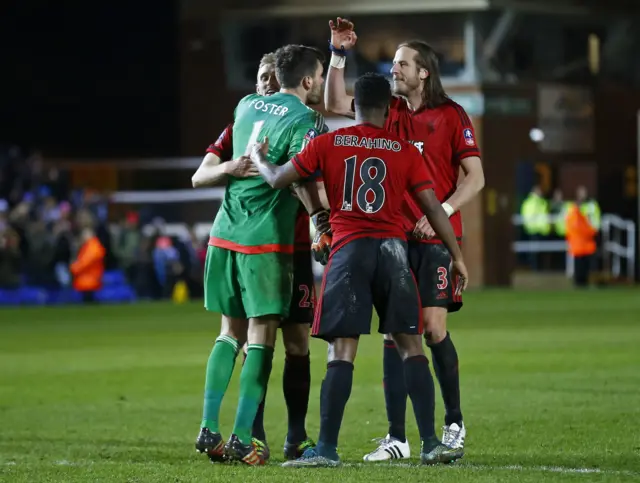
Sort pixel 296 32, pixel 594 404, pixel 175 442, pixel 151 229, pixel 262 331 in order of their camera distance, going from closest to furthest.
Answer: pixel 262 331 → pixel 175 442 → pixel 594 404 → pixel 151 229 → pixel 296 32

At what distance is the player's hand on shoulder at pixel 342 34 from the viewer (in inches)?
353

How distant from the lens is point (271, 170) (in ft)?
27.8

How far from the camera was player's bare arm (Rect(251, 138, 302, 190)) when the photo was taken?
836 cm

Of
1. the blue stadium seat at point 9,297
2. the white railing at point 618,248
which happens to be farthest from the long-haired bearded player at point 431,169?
the white railing at point 618,248

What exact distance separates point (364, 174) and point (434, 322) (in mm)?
1122

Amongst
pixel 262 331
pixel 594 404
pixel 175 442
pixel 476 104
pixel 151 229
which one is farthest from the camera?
pixel 476 104

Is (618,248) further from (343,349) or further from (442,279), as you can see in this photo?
(343,349)

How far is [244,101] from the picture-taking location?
895cm

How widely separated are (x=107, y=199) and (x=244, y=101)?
2579 cm

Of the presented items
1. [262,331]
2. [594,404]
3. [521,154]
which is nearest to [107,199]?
[521,154]

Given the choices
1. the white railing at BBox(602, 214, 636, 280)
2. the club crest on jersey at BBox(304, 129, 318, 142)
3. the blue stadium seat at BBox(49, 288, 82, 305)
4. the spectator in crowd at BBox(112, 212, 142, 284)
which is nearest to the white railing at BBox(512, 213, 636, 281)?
the white railing at BBox(602, 214, 636, 280)

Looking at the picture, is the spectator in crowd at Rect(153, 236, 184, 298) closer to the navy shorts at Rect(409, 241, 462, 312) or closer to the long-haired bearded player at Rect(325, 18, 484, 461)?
the long-haired bearded player at Rect(325, 18, 484, 461)

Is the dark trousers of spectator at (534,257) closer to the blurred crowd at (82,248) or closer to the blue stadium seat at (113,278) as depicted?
the blurred crowd at (82,248)

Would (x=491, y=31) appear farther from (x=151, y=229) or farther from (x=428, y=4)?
(x=151, y=229)
